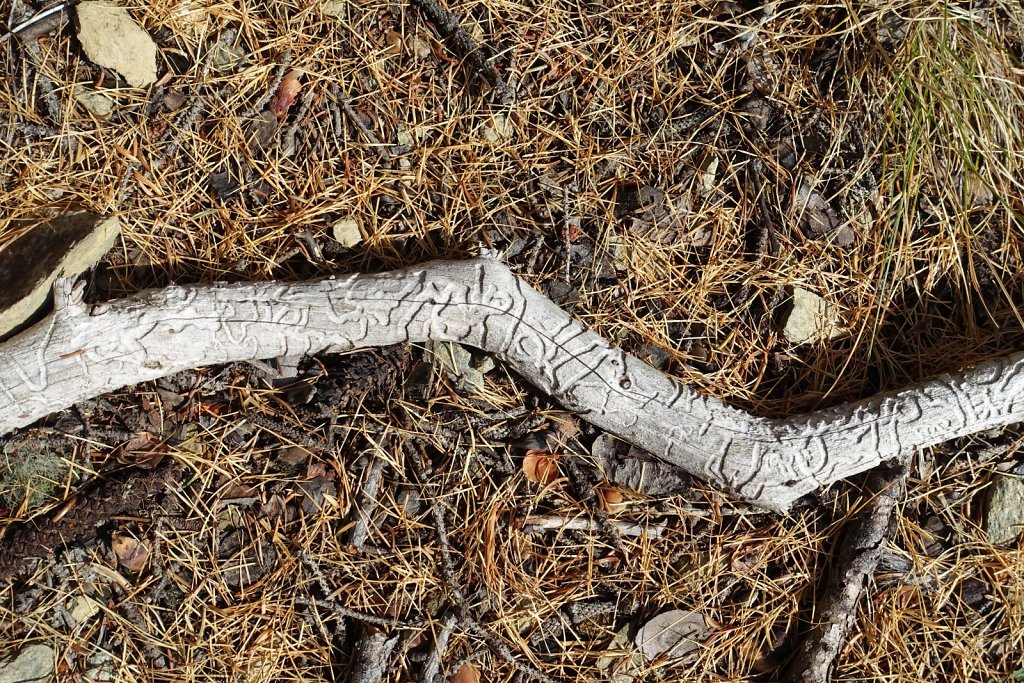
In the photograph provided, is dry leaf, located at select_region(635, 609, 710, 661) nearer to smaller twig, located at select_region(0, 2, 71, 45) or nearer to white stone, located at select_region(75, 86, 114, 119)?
white stone, located at select_region(75, 86, 114, 119)

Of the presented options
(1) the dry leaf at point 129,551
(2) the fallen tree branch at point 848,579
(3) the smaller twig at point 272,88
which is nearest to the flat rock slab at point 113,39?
(3) the smaller twig at point 272,88

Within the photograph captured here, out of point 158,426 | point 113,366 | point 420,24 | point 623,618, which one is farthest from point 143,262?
point 623,618

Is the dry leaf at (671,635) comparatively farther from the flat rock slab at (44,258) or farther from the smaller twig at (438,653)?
the flat rock slab at (44,258)

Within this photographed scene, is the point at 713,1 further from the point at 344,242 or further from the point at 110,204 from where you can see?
the point at 110,204

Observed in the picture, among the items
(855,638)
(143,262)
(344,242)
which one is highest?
(143,262)

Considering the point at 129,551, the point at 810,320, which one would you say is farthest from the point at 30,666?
the point at 810,320

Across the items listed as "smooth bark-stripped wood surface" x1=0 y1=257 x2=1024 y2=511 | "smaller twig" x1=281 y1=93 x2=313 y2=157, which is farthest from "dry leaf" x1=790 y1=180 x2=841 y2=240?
"smaller twig" x1=281 y1=93 x2=313 y2=157
